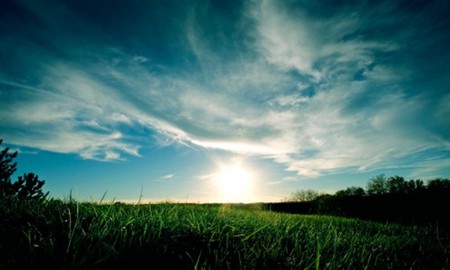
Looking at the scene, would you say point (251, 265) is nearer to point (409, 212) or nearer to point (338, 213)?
point (409, 212)

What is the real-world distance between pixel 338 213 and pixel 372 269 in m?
20.1

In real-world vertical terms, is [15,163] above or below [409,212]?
above

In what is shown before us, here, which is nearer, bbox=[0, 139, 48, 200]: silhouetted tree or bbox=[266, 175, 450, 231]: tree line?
bbox=[0, 139, 48, 200]: silhouetted tree

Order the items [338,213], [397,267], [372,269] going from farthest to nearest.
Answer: [338,213] < [397,267] < [372,269]

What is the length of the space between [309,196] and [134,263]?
133 feet

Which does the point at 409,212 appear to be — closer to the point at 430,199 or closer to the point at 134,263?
the point at 430,199

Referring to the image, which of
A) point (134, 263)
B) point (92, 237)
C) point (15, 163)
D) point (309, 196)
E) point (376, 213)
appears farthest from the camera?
point (309, 196)

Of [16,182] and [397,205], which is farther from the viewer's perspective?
[397,205]

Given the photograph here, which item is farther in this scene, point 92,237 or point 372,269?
point 372,269

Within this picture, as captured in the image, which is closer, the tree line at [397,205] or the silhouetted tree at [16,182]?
the silhouetted tree at [16,182]

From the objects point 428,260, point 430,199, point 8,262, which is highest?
point 430,199

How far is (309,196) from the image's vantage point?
39406mm

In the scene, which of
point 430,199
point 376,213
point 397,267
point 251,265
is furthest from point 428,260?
point 376,213

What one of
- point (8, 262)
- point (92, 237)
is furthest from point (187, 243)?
point (8, 262)
